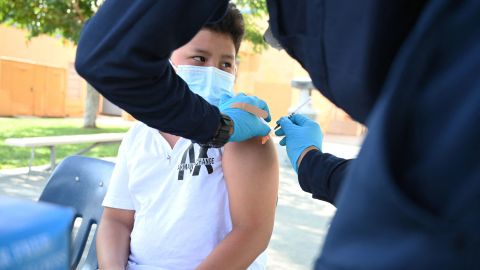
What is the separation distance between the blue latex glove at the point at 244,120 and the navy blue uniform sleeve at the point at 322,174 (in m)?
0.22

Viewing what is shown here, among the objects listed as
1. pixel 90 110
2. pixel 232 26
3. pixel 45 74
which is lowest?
pixel 45 74

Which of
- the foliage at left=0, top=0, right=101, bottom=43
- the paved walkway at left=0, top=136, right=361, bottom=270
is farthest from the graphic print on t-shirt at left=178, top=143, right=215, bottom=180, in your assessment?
the foliage at left=0, top=0, right=101, bottom=43

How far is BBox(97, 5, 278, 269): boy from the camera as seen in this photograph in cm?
147

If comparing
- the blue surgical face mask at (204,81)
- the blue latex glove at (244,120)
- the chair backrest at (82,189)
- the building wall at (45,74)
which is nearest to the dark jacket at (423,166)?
the blue latex glove at (244,120)

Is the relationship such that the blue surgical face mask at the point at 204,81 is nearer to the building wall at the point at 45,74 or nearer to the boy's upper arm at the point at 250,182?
the boy's upper arm at the point at 250,182

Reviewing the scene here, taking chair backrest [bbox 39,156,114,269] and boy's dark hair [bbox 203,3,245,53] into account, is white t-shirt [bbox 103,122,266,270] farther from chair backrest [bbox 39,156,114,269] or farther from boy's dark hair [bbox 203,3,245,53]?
chair backrest [bbox 39,156,114,269]

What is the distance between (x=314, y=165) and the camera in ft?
3.47

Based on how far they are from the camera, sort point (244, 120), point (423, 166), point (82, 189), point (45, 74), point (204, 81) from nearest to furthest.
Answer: point (423, 166) → point (244, 120) → point (204, 81) → point (82, 189) → point (45, 74)

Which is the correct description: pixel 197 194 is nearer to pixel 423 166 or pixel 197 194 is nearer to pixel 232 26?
pixel 232 26

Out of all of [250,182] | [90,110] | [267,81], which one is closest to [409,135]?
[250,182]

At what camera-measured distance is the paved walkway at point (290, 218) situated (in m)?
3.59

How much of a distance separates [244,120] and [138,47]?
58cm

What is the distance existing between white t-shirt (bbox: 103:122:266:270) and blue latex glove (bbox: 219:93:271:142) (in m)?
0.24

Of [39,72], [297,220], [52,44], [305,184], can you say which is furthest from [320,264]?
[52,44]
